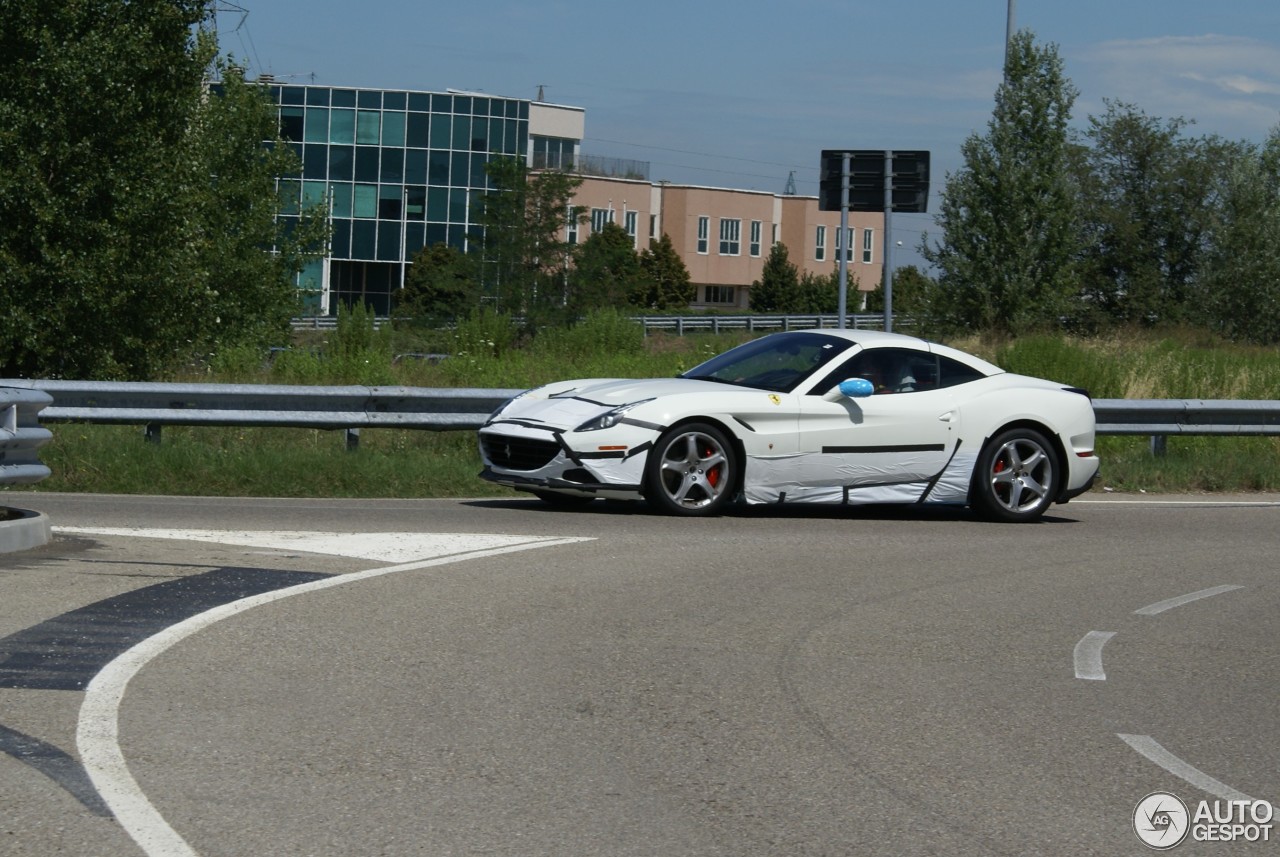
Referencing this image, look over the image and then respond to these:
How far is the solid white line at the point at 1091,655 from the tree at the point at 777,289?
3030 inches

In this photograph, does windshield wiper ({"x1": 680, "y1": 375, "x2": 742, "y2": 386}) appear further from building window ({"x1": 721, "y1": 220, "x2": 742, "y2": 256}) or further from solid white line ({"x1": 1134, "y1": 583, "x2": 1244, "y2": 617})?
building window ({"x1": 721, "y1": 220, "x2": 742, "y2": 256})

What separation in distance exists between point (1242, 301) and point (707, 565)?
38.6 m

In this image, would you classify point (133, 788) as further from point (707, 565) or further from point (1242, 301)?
point (1242, 301)

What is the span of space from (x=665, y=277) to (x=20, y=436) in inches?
3099

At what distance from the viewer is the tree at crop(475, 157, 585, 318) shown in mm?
53875

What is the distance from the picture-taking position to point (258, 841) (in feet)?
14.5

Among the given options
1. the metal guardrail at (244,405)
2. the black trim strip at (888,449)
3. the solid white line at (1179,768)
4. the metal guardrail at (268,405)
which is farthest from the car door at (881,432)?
the solid white line at (1179,768)

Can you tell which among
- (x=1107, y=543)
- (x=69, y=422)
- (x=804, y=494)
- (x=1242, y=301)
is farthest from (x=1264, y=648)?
(x=1242, y=301)

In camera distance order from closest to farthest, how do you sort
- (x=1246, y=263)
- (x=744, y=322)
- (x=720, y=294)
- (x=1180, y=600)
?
(x=1180, y=600) < (x=1246, y=263) < (x=744, y=322) < (x=720, y=294)

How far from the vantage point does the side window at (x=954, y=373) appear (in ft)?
42.3

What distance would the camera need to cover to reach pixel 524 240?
5403cm

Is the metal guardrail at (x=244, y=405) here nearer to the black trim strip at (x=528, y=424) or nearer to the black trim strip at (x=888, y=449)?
the black trim strip at (x=528, y=424)

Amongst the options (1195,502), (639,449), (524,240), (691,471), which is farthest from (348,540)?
(524,240)

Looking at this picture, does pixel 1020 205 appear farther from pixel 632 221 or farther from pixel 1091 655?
pixel 632 221
